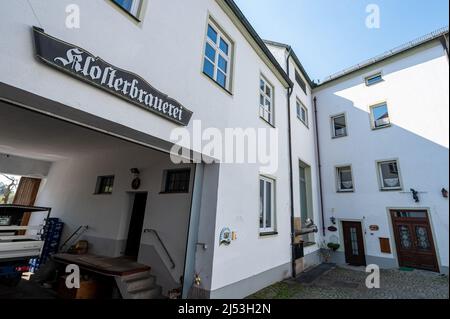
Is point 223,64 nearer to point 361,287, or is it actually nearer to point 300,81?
point 300,81

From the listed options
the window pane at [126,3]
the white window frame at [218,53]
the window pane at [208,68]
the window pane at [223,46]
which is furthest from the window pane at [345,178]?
the window pane at [126,3]

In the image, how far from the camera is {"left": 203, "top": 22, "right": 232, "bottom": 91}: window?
5254mm

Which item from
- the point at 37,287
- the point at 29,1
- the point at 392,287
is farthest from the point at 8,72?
the point at 392,287

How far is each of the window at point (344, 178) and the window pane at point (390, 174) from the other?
1.36 meters

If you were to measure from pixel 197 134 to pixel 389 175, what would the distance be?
9.77 metres

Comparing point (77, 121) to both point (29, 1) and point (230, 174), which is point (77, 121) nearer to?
point (29, 1)

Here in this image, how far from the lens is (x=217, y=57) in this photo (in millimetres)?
5531

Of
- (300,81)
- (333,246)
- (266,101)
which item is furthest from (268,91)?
(333,246)

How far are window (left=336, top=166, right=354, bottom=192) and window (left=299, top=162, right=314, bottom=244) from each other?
1.70m

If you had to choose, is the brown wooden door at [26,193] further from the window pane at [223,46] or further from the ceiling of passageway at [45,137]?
the window pane at [223,46]

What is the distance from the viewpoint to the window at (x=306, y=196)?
394 inches

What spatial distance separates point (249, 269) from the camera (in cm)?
545

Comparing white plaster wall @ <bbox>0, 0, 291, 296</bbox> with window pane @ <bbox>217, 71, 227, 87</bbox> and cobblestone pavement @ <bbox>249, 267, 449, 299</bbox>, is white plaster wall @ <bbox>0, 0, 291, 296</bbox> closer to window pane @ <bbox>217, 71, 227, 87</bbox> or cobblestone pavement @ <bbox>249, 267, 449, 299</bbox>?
window pane @ <bbox>217, 71, 227, 87</bbox>

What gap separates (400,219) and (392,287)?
383cm
